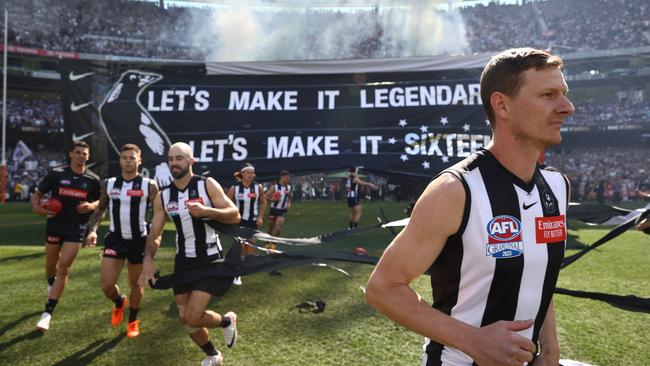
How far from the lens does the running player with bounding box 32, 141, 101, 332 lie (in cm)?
636

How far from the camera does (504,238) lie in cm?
164

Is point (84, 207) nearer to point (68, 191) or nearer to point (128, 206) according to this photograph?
point (68, 191)

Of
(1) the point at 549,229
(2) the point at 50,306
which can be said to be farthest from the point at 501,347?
(2) the point at 50,306

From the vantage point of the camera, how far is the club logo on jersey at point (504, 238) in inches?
64.1

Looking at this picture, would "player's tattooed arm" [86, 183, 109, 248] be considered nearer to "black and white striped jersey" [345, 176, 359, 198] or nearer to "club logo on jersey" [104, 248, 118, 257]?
"club logo on jersey" [104, 248, 118, 257]

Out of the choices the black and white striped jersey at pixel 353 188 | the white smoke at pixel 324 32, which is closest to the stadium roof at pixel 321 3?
the white smoke at pixel 324 32

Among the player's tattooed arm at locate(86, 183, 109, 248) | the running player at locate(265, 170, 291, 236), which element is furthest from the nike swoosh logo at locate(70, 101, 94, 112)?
the player's tattooed arm at locate(86, 183, 109, 248)

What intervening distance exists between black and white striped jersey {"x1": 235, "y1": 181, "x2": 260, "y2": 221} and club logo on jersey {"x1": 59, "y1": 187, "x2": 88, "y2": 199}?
323cm

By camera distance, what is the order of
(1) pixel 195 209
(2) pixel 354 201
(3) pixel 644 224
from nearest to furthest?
(3) pixel 644 224 → (1) pixel 195 209 → (2) pixel 354 201

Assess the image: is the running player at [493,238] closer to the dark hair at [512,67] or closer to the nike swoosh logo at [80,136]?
the dark hair at [512,67]

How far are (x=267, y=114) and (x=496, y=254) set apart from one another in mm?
9374

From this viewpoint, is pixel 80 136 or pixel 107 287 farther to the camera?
pixel 80 136

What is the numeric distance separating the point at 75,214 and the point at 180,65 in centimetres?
537

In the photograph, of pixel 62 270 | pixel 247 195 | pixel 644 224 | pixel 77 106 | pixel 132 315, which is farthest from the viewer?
pixel 77 106
